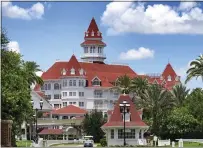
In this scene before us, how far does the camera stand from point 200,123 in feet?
273

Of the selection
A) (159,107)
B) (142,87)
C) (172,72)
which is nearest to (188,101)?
(159,107)

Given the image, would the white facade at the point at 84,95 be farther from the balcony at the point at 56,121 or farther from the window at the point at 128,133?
the window at the point at 128,133

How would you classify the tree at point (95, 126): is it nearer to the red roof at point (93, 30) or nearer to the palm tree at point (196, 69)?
the palm tree at point (196, 69)

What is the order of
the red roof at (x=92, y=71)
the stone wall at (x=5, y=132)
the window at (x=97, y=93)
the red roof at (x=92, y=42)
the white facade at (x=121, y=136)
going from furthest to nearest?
the red roof at (x=92, y=42) < the red roof at (x=92, y=71) < the window at (x=97, y=93) < the white facade at (x=121, y=136) < the stone wall at (x=5, y=132)

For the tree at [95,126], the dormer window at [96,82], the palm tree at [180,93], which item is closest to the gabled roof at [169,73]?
the dormer window at [96,82]

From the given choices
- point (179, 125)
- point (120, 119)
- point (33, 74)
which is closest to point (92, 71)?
point (33, 74)

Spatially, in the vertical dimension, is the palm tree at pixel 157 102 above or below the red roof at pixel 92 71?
below

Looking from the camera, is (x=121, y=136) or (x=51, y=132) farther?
(x=51, y=132)

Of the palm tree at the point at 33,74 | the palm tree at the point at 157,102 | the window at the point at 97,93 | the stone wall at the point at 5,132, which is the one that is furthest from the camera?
the window at the point at 97,93

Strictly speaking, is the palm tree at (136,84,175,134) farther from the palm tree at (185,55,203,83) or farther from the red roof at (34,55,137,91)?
the red roof at (34,55,137,91)

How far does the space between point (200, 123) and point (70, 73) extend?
77.8 metres

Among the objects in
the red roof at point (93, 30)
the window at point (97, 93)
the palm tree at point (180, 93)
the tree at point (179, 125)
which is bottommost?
the tree at point (179, 125)

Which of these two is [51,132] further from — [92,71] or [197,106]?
[92,71]

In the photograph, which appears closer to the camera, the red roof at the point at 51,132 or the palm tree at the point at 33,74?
the palm tree at the point at 33,74
